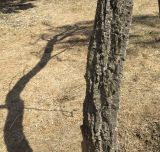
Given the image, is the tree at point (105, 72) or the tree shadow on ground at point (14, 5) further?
the tree shadow on ground at point (14, 5)

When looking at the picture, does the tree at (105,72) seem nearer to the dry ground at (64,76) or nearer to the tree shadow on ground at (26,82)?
the dry ground at (64,76)

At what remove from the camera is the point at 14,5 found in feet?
37.5

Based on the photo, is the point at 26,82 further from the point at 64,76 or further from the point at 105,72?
the point at 105,72

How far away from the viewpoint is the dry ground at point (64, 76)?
5.27 meters

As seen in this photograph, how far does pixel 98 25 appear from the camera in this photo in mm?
3244

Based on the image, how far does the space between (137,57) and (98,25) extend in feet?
13.0

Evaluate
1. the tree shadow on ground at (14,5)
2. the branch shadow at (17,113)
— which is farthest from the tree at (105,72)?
the tree shadow on ground at (14,5)

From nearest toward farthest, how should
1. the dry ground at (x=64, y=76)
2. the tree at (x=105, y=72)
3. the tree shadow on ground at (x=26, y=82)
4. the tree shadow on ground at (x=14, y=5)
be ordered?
the tree at (x=105, y=72) < the dry ground at (x=64, y=76) < the tree shadow on ground at (x=26, y=82) < the tree shadow on ground at (x=14, y=5)

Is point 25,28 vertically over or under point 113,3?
under

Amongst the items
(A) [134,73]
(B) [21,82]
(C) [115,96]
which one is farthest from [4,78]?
(C) [115,96]

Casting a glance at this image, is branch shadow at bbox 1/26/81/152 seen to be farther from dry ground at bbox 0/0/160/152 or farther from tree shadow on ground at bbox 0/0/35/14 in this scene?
tree shadow on ground at bbox 0/0/35/14

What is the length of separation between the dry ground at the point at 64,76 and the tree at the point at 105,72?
4.76ft

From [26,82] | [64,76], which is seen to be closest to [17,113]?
[26,82]

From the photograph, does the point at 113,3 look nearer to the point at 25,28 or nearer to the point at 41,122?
the point at 41,122
